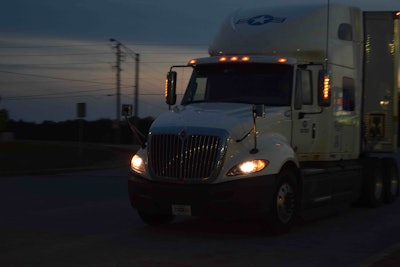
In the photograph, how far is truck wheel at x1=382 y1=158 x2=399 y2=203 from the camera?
16.2 m

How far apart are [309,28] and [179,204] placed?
13.8 feet

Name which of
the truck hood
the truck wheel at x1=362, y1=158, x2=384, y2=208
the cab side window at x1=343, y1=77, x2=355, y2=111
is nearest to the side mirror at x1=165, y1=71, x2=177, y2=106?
the truck hood

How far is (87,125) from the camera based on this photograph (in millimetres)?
80125

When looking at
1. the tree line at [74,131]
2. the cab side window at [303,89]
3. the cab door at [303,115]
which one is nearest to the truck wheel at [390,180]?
the cab door at [303,115]

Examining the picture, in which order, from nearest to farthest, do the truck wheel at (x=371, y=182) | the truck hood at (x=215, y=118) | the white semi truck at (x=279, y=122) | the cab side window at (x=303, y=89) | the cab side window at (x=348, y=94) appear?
the white semi truck at (x=279, y=122) → the truck hood at (x=215, y=118) → the cab side window at (x=303, y=89) → the cab side window at (x=348, y=94) → the truck wheel at (x=371, y=182)

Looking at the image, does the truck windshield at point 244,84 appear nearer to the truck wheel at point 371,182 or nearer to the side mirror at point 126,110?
the side mirror at point 126,110

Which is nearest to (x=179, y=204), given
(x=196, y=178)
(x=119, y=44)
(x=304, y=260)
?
(x=196, y=178)

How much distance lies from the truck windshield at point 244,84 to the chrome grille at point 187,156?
57.8 inches

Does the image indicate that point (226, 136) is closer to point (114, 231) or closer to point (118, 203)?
point (114, 231)

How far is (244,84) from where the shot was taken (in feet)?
39.8

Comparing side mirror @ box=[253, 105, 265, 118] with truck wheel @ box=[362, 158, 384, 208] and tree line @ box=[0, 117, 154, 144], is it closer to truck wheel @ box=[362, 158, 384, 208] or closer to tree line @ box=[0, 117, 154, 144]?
truck wheel @ box=[362, 158, 384, 208]

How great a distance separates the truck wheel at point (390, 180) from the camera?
1619cm

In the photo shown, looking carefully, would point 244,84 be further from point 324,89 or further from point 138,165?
point 138,165

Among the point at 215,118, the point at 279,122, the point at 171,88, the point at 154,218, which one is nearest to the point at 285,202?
the point at 279,122
